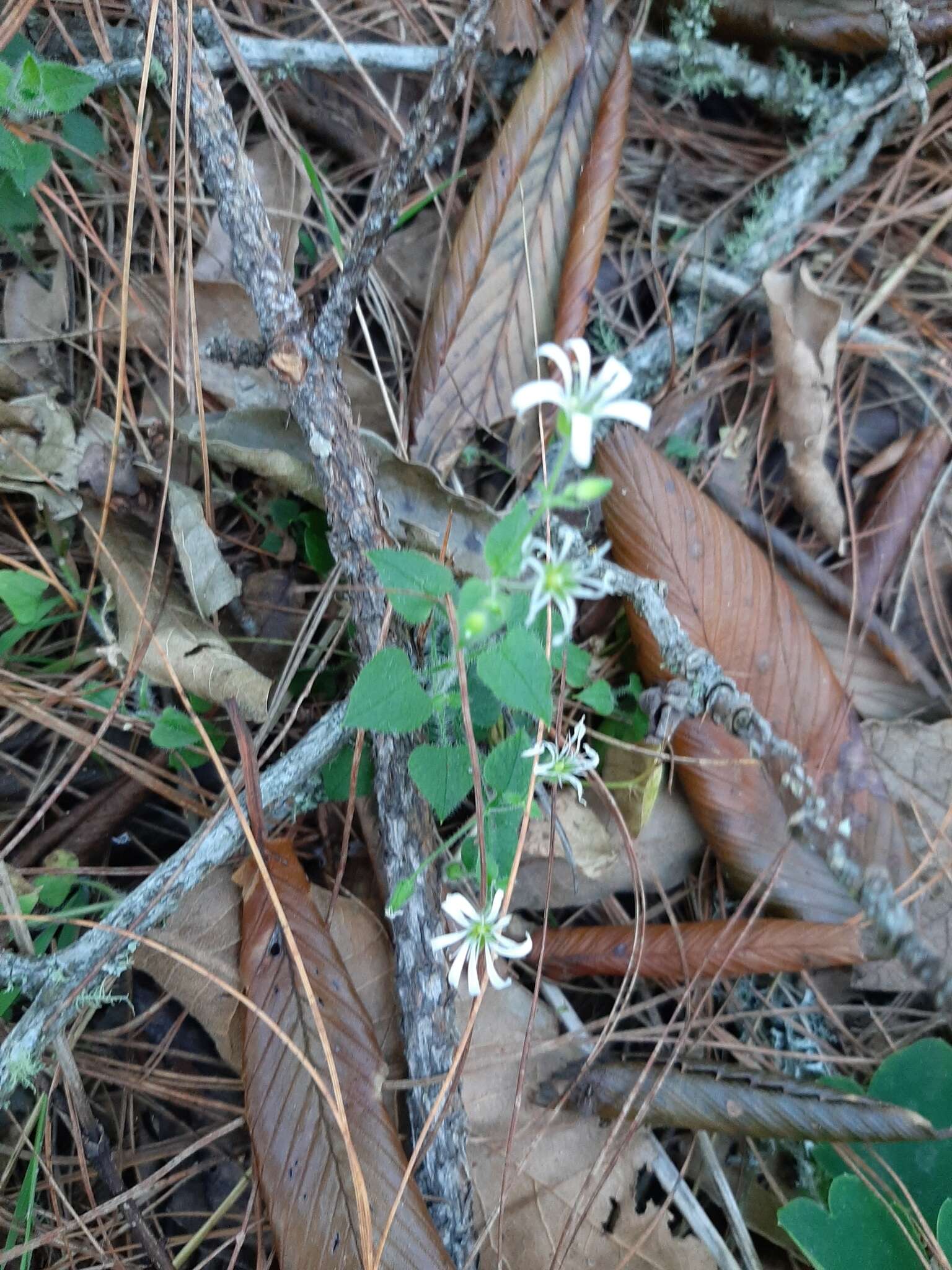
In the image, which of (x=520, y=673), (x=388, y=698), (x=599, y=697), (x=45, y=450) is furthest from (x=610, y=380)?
(x=45, y=450)

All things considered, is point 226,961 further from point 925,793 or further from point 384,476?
point 925,793

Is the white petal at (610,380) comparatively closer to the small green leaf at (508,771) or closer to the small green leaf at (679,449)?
the small green leaf at (508,771)

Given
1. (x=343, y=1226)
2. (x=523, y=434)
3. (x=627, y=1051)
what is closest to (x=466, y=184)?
(x=523, y=434)

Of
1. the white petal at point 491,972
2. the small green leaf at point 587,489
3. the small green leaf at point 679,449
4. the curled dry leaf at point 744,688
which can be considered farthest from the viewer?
the small green leaf at point 679,449

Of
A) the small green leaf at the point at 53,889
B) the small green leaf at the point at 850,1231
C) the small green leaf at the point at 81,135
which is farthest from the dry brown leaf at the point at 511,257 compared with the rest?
the small green leaf at the point at 850,1231

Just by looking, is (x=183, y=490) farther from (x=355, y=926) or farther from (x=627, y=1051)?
(x=627, y=1051)

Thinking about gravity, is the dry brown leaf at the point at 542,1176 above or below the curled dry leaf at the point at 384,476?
below
